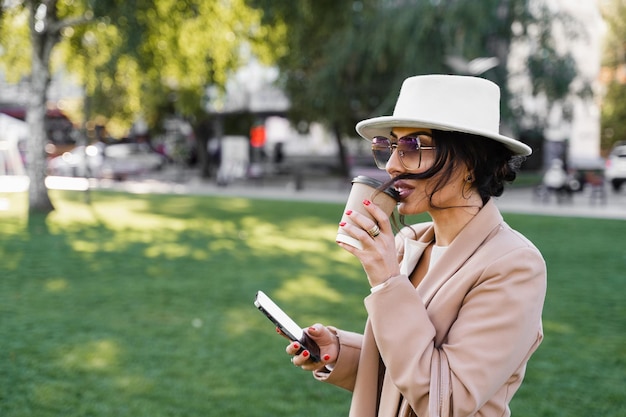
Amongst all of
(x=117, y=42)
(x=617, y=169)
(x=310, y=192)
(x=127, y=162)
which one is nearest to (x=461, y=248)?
(x=117, y=42)

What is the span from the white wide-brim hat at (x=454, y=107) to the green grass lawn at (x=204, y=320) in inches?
124

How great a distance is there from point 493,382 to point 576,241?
13.3 meters

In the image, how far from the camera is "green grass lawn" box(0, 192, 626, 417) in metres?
5.05

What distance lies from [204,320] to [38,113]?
12.0 metres

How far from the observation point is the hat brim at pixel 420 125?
1.98m

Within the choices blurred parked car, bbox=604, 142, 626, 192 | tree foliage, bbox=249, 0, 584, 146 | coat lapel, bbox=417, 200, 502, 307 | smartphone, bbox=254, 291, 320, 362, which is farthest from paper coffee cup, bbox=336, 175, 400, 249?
blurred parked car, bbox=604, 142, 626, 192

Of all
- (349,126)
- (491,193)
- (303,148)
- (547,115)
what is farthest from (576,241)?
(303,148)

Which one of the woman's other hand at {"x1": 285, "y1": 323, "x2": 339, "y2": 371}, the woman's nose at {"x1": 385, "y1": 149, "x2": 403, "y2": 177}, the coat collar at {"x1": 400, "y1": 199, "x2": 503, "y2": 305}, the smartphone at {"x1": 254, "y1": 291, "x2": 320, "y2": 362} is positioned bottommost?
the woman's other hand at {"x1": 285, "y1": 323, "x2": 339, "y2": 371}

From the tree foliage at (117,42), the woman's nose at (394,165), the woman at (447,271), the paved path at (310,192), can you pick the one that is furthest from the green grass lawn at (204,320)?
the paved path at (310,192)

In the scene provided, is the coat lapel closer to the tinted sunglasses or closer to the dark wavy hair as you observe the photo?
the dark wavy hair

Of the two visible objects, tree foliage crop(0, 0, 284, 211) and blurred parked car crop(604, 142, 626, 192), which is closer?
tree foliage crop(0, 0, 284, 211)

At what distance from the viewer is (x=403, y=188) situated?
207 centimetres

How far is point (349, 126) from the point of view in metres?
32.9

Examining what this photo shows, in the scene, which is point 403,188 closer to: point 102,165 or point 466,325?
point 466,325
